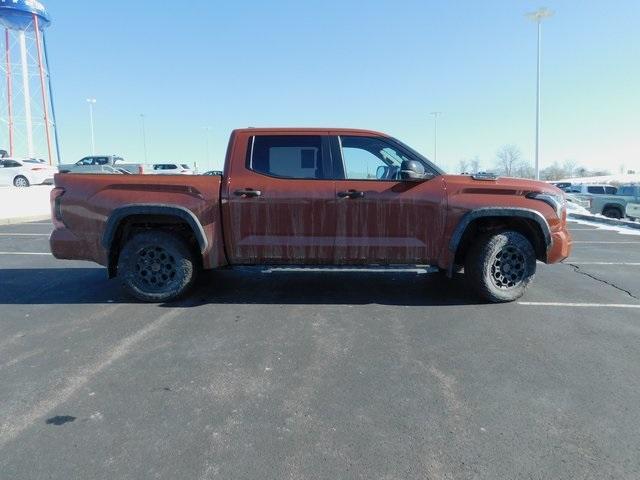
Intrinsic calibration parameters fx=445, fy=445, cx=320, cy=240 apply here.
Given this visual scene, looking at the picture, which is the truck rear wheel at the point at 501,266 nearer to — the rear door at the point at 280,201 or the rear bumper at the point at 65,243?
the rear door at the point at 280,201

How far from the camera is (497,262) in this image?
5207 mm

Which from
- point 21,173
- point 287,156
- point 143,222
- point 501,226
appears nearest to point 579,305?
point 501,226

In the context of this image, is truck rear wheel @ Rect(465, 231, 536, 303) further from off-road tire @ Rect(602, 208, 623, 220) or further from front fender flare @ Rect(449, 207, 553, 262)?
off-road tire @ Rect(602, 208, 623, 220)

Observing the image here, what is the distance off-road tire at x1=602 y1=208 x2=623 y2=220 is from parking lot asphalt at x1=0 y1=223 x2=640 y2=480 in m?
18.3

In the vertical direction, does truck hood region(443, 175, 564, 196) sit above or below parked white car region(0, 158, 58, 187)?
below

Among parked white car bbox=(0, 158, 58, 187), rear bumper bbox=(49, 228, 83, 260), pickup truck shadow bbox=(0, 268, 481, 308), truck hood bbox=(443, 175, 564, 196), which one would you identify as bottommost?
pickup truck shadow bbox=(0, 268, 481, 308)

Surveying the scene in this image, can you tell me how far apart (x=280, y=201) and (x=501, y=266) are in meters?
2.69

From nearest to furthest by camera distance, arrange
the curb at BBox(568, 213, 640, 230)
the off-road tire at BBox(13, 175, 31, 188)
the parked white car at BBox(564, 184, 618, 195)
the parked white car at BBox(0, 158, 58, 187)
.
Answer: the curb at BBox(568, 213, 640, 230), the parked white car at BBox(0, 158, 58, 187), the off-road tire at BBox(13, 175, 31, 188), the parked white car at BBox(564, 184, 618, 195)

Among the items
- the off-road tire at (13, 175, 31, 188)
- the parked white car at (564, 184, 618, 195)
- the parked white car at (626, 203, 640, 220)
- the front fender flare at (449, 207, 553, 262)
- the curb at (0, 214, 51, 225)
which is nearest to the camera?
the front fender flare at (449, 207, 553, 262)

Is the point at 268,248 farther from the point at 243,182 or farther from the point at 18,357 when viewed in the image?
the point at 18,357

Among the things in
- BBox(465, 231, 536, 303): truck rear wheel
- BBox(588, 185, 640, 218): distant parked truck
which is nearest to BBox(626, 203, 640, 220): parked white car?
BBox(588, 185, 640, 218): distant parked truck

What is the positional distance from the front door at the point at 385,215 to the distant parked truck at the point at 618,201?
62.5 ft

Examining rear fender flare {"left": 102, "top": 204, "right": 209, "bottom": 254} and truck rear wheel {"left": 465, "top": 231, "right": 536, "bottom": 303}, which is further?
truck rear wheel {"left": 465, "top": 231, "right": 536, "bottom": 303}

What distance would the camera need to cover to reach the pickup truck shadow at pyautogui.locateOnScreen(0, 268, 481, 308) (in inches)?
212
